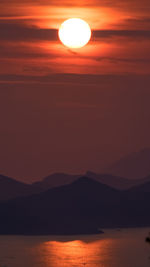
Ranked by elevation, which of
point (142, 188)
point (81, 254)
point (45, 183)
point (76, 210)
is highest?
point (45, 183)

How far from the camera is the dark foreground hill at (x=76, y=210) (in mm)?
134125

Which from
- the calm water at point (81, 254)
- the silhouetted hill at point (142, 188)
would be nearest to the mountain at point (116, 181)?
the silhouetted hill at point (142, 188)

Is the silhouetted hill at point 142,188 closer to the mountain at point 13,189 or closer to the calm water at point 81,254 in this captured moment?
the mountain at point 13,189

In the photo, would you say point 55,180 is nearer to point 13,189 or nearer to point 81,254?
point 13,189

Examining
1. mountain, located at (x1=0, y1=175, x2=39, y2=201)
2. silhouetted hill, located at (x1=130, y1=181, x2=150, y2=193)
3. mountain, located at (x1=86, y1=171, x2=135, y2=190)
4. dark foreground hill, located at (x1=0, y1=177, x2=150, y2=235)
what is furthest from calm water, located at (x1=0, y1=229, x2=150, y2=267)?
mountain, located at (x1=86, y1=171, x2=135, y2=190)

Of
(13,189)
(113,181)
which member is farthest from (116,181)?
(13,189)

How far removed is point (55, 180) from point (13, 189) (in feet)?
77.8

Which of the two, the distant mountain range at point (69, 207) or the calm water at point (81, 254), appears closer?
Answer: the calm water at point (81, 254)

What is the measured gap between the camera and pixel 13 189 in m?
163

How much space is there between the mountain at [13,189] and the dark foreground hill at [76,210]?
18.8 feet

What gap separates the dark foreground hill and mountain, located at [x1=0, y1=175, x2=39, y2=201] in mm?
5738

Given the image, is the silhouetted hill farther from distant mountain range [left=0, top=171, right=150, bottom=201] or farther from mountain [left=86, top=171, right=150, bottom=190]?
mountain [left=86, top=171, right=150, bottom=190]

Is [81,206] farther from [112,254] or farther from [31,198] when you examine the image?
[112,254]

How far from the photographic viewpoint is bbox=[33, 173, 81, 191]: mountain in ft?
582
